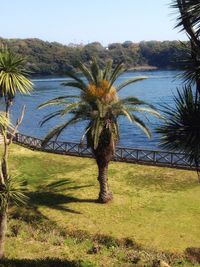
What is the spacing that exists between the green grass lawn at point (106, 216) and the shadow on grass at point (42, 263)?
0.57 feet

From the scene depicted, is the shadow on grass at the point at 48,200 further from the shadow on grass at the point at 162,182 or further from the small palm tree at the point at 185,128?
the small palm tree at the point at 185,128

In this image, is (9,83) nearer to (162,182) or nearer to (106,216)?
(106,216)

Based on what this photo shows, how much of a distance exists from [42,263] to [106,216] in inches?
263

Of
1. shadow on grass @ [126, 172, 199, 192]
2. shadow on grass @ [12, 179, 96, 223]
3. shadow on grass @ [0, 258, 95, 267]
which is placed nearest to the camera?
shadow on grass @ [0, 258, 95, 267]

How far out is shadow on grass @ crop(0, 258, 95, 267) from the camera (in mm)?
16328

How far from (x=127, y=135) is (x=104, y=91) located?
149 feet

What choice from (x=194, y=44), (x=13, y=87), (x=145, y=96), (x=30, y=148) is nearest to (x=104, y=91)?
(x=13, y=87)

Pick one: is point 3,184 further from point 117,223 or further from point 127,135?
point 127,135

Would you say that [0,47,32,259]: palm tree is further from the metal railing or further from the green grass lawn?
the metal railing

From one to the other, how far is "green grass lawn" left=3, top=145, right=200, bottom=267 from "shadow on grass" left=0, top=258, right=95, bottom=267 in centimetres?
17

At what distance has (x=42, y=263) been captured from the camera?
662 inches

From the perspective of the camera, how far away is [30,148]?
38344 mm

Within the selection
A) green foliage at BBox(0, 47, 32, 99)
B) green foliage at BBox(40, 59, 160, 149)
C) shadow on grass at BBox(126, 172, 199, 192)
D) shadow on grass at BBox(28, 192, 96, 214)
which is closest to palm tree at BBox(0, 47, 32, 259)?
green foliage at BBox(0, 47, 32, 99)

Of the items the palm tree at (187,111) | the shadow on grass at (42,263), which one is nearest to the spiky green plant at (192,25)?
the palm tree at (187,111)
